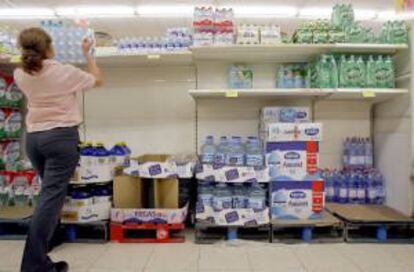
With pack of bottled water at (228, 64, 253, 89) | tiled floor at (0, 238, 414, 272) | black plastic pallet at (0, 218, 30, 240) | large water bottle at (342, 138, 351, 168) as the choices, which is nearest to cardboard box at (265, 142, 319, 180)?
tiled floor at (0, 238, 414, 272)

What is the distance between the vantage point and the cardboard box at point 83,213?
349 centimetres

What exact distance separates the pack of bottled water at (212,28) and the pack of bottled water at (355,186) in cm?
179

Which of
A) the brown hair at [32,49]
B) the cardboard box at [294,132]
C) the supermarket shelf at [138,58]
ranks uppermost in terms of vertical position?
the supermarket shelf at [138,58]

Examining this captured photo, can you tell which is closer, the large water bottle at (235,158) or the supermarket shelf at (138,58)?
the large water bottle at (235,158)

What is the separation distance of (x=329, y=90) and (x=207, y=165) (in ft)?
4.34

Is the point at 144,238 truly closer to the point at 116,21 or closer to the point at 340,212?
the point at 340,212

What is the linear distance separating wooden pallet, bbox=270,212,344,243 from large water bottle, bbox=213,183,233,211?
1.38 feet

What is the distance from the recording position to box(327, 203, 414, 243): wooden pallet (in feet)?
11.5

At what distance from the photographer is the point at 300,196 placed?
359 centimetres

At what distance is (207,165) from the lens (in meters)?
3.55

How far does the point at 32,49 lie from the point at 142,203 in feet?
5.77

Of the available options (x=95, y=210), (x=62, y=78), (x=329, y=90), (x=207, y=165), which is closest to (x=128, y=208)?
(x=95, y=210)

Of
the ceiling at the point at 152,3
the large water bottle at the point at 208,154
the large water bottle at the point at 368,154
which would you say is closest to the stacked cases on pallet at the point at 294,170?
the large water bottle at the point at 208,154

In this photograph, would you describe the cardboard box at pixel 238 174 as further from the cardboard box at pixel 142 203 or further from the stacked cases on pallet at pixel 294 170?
the cardboard box at pixel 142 203
